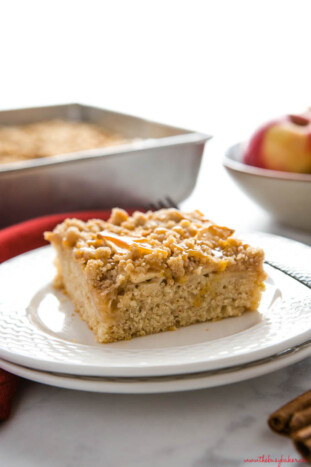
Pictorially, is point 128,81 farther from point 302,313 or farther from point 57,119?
point 302,313

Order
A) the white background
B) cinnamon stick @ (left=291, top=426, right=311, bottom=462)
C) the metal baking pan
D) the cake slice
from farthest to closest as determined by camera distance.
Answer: the white background → the metal baking pan → the cake slice → cinnamon stick @ (left=291, top=426, right=311, bottom=462)

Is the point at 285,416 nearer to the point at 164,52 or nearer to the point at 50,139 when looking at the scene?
the point at 50,139

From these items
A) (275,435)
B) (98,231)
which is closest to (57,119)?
(98,231)

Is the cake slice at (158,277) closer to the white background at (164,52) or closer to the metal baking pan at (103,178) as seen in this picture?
the metal baking pan at (103,178)

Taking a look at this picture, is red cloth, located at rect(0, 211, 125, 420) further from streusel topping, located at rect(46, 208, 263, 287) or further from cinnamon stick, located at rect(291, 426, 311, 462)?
cinnamon stick, located at rect(291, 426, 311, 462)

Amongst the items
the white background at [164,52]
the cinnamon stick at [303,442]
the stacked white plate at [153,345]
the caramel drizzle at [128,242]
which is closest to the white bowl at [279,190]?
the stacked white plate at [153,345]

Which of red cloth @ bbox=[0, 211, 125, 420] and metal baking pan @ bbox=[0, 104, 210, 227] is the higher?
metal baking pan @ bbox=[0, 104, 210, 227]

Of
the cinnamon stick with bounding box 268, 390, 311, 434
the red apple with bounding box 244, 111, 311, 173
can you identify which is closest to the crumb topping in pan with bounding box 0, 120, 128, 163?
the red apple with bounding box 244, 111, 311, 173
